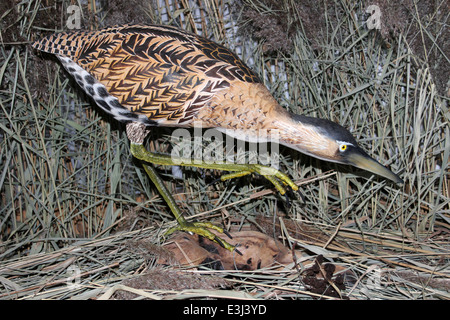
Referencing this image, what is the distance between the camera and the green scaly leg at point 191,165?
1.78m

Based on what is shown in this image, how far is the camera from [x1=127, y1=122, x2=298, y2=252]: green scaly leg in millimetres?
1781

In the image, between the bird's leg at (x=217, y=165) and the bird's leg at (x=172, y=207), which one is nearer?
the bird's leg at (x=217, y=165)

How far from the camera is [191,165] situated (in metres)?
1.83


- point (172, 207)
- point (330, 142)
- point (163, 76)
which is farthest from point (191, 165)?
point (330, 142)

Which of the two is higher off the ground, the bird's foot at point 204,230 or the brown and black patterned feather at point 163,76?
the brown and black patterned feather at point 163,76

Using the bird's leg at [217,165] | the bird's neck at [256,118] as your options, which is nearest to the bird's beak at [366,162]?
the bird's neck at [256,118]

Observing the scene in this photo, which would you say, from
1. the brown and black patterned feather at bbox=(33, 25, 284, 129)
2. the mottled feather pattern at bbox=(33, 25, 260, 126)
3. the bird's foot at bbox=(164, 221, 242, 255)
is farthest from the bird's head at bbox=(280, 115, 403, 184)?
the bird's foot at bbox=(164, 221, 242, 255)

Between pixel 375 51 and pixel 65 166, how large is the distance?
5.73ft

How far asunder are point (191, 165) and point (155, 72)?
45 cm

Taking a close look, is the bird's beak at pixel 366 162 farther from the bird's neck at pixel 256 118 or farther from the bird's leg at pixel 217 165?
the bird's leg at pixel 217 165

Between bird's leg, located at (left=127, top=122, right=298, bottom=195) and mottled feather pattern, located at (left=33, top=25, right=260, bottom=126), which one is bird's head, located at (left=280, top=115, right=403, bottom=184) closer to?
bird's leg, located at (left=127, top=122, right=298, bottom=195)

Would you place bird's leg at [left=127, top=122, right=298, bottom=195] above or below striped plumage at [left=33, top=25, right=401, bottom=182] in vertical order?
below

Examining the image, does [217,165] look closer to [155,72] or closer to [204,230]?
[204,230]
